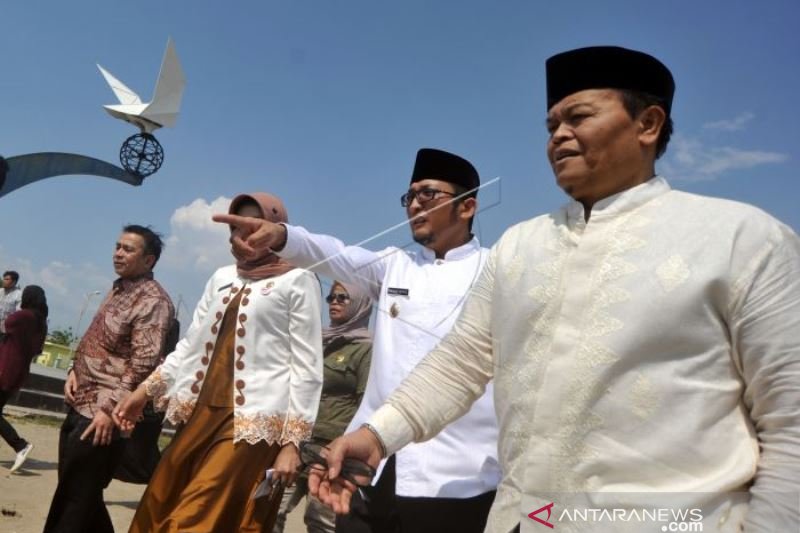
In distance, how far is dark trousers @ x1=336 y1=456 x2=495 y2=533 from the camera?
2.78 m

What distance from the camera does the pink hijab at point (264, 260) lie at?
11.9 ft

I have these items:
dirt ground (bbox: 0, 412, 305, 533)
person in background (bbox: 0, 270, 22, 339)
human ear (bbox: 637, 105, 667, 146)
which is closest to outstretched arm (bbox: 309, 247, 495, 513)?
human ear (bbox: 637, 105, 667, 146)

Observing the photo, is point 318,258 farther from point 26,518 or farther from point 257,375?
point 26,518

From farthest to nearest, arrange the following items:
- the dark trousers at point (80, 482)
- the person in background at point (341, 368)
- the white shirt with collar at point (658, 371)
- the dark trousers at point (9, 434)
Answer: the dark trousers at point (9, 434) → the person in background at point (341, 368) → the dark trousers at point (80, 482) → the white shirt with collar at point (658, 371)

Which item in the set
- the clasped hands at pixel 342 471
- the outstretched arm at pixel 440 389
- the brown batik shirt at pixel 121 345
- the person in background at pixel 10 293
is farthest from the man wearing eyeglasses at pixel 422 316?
the person in background at pixel 10 293

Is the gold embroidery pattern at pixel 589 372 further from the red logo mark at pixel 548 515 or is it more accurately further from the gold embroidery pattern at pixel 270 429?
the gold embroidery pattern at pixel 270 429

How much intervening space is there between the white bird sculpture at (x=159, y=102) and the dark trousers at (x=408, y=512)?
8386 mm

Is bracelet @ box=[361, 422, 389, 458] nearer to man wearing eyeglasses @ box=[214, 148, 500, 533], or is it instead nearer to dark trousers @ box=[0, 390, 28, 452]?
man wearing eyeglasses @ box=[214, 148, 500, 533]

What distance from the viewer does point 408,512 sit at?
9.40ft

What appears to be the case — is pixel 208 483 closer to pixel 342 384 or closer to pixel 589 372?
pixel 342 384

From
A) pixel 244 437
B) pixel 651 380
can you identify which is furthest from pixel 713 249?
pixel 244 437

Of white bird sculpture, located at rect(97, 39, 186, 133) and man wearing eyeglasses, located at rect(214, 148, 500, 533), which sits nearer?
man wearing eyeglasses, located at rect(214, 148, 500, 533)

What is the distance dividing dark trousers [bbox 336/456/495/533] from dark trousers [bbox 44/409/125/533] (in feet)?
6.42

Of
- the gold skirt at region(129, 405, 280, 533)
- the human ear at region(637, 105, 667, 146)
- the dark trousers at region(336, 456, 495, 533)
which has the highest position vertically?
the human ear at region(637, 105, 667, 146)
